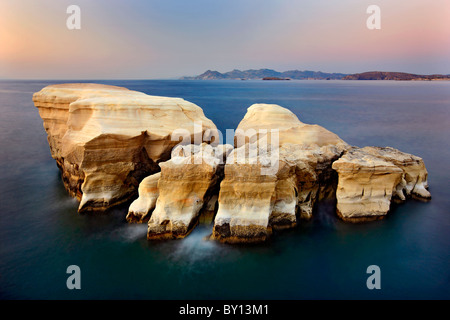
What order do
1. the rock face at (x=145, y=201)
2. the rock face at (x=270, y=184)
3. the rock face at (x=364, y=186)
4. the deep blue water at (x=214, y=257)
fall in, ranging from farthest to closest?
the rock face at (x=145, y=201) → the rock face at (x=364, y=186) → the rock face at (x=270, y=184) → the deep blue water at (x=214, y=257)

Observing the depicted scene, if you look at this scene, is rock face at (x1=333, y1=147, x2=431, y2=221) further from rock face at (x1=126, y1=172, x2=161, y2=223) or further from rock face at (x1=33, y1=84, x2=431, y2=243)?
rock face at (x1=126, y1=172, x2=161, y2=223)

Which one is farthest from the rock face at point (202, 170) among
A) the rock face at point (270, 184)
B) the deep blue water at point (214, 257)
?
the deep blue water at point (214, 257)

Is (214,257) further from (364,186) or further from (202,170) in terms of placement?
(364,186)

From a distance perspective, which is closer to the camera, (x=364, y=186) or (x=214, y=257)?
(x=214, y=257)
